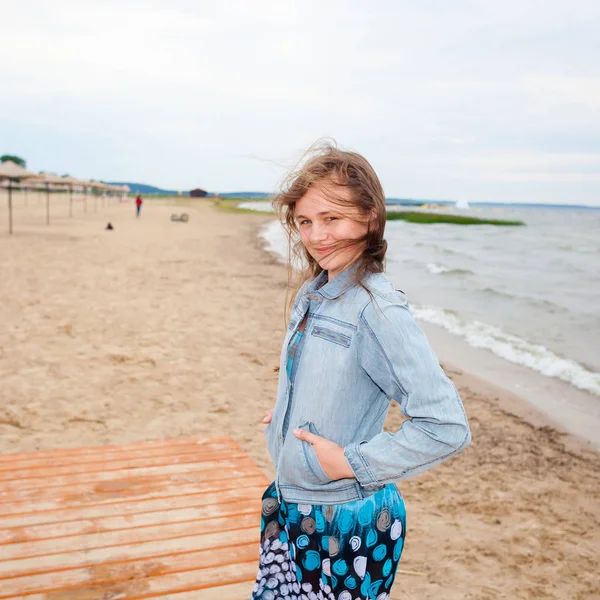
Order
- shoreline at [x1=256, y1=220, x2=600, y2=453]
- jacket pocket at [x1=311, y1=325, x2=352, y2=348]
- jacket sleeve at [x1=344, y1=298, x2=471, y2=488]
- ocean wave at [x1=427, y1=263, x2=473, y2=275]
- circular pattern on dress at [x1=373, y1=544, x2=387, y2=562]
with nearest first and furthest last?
1. jacket sleeve at [x1=344, y1=298, x2=471, y2=488]
2. jacket pocket at [x1=311, y1=325, x2=352, y2=348]
3. circular pattern on dress at [x1=373, y1=544, x2=387, y2=562]
4. shoreline at [x1=256, y1=220, x2=600, y2=453]
5. ocean wave at [x1=427, y1=263, x2=473, y2=275]

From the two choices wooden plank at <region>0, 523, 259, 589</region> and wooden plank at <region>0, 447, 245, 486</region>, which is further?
A: wooden plank at <region>0, 447, 245, 486</region>

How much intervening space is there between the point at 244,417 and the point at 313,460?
411cm

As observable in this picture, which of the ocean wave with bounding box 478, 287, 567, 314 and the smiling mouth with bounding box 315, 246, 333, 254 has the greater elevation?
the smiling mouth with bounding box 315, 246, 333, 254

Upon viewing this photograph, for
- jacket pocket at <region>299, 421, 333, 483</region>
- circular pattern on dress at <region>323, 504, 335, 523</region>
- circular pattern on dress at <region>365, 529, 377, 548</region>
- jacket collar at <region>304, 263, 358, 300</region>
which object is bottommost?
circular pattern on dress at <region>365, 529, 377, 548</region>

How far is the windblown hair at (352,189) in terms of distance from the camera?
1354mm

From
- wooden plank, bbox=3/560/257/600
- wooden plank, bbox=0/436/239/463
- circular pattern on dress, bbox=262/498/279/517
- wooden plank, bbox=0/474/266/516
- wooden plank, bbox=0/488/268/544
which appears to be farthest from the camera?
wooden plank, bbox=0/436/239/463

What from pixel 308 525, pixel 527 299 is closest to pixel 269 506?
pixel 308 525

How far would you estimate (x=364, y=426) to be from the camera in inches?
53.9

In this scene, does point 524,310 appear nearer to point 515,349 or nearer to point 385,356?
point 515,349

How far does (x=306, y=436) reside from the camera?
134cm

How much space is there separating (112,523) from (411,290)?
1278 centimetres

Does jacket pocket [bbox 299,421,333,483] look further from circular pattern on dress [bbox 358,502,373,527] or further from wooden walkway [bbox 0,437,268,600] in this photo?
wooden walkway [bbox 0,437,268,600]

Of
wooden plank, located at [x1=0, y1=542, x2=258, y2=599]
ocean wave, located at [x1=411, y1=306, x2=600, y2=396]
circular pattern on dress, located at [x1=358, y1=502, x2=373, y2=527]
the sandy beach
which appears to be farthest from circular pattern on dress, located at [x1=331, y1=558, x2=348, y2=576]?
ocean wave, located at [x1=411, y1=306, x2=600, y2=396]

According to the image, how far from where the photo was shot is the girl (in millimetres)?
1213
